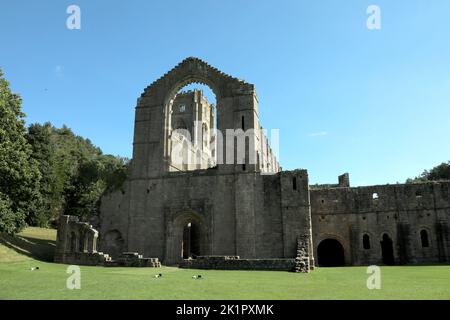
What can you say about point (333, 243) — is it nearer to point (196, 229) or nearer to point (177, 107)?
point (196, 229)

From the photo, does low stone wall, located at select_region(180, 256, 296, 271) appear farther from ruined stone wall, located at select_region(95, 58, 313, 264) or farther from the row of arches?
the row of arches

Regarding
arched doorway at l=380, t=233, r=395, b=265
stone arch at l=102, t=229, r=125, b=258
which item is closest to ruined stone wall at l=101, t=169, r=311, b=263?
stone arch at l=102, t=229, r=125, b=258

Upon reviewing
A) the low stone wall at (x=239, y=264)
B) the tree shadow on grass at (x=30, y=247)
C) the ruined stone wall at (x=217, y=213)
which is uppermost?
the ruined stone wall at (x=217, y=213)

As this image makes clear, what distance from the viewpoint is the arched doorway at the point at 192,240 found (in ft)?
100

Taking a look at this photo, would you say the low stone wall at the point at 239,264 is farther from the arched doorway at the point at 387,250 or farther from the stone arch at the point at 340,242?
the arched doorway at the point at 387,250

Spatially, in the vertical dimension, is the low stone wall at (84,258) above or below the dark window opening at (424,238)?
below

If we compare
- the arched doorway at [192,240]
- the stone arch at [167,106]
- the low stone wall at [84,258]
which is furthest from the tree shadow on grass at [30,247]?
the arched doorway at [192,240]

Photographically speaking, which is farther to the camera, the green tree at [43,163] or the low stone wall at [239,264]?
the green tree at [43,163]

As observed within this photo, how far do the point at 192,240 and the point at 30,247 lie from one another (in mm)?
12332

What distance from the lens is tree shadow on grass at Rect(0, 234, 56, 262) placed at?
75.3 feet

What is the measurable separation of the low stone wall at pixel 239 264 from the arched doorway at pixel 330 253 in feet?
32.9

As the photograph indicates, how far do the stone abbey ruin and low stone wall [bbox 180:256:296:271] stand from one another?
4.18 m

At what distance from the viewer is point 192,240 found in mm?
32125

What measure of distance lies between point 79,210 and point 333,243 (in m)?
27.0
